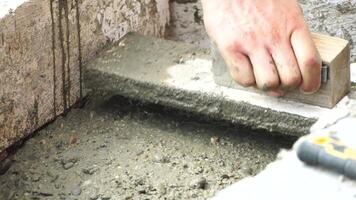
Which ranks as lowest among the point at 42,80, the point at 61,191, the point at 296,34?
the point at 61,191

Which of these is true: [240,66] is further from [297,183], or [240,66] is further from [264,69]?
[297,183]

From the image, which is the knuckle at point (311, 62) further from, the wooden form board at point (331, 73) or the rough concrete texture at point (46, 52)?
the rough concrete texture at point (46, 52)

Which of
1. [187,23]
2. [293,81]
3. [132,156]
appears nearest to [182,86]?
[132,156]

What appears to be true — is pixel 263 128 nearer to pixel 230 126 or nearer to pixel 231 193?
pixel 230 126

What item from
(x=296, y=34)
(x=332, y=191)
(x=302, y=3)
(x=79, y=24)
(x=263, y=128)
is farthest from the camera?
(x=302, y=3)

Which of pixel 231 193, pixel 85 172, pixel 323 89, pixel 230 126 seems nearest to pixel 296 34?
pixel 323 89

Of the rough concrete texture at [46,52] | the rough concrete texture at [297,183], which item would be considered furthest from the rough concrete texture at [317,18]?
the rough concrete texture at [297,183]
